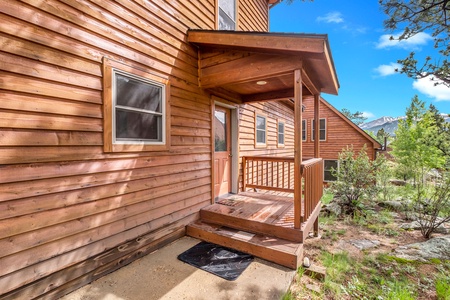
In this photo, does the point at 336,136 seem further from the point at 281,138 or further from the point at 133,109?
the point at 133,109

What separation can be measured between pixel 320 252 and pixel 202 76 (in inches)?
151

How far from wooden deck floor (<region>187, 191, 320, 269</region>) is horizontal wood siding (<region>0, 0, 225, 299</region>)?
71cm

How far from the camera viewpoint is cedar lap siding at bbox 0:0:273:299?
1.82 meters

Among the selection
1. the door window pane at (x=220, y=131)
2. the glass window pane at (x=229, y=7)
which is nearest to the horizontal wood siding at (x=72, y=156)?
the door window pane at (x=220, y=131)

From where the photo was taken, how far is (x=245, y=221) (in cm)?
340

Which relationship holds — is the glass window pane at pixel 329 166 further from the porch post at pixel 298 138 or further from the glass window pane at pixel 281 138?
the porch post at pixel 298 138

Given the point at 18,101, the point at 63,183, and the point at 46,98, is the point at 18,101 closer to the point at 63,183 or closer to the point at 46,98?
the point at 46,98

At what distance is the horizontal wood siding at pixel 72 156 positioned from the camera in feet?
5.96

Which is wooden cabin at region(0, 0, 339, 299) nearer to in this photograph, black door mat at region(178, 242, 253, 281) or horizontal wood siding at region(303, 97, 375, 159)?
black door mat at region(178, 242, 253, 281)

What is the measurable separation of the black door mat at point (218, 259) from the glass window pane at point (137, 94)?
2.24 meters

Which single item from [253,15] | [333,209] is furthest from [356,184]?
[253,15]

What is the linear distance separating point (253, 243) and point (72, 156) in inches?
101

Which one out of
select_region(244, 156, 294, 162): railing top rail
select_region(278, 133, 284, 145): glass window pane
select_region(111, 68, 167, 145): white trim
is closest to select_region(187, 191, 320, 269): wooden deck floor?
select_region(244, 156, 294, 162): railing top rail

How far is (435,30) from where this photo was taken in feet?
18.9
